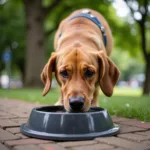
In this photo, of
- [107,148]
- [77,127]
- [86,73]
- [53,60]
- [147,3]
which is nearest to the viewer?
[107,148]

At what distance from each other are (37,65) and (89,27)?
9.51 meters

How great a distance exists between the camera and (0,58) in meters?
31.8

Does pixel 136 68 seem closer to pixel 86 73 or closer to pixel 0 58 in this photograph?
pixel 0 58

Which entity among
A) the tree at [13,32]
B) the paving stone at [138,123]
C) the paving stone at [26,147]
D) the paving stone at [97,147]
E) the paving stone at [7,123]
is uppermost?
the tree at [13,32]

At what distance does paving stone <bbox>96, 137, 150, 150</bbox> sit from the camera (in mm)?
2787

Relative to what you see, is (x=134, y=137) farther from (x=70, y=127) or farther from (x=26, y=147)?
(x=26, y=147)

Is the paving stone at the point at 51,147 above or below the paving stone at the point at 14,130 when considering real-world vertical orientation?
below

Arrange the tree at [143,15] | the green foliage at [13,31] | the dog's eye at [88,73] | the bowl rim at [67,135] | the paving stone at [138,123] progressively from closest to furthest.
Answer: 1. the bowl rim at [67,135]
2. the paving stone at [138,123]
3. the dog's eye at [88,73]
4. the tree at [143,15]
5. the green foliage at [13,31]

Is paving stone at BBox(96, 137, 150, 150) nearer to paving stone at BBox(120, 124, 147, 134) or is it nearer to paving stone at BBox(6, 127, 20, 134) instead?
paving stone at BBox(120, 124, 147, 134)

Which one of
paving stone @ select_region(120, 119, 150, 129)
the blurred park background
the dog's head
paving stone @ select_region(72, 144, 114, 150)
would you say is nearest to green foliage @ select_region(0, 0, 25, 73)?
the blurred park background

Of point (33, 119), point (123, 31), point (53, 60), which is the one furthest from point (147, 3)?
point (33, 119)

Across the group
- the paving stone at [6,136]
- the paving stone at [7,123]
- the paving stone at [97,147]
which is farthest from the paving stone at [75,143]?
the paving stone at [7,123]

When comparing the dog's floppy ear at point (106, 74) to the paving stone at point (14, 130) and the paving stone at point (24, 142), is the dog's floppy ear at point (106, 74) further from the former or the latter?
the paving stone at point (24, 142)

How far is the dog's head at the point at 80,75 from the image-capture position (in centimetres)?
359
